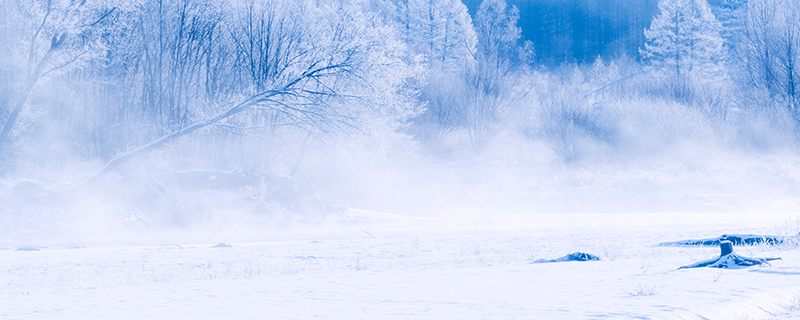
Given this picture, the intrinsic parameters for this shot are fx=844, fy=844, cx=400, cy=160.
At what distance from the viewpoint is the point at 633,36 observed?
8019cm

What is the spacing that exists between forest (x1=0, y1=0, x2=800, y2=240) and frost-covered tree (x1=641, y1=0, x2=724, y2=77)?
10.6 m

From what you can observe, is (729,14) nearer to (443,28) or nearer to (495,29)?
(495,29)

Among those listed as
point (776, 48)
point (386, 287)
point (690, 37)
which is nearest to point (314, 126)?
point (386, 287)

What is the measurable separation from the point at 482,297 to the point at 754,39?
4116cm

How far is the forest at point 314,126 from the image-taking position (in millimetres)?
20156

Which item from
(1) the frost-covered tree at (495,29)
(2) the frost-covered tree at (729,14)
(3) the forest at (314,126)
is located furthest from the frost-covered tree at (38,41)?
(2) the frost-covered tree at (729,14)

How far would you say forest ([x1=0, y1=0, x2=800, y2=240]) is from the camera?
66.1ft

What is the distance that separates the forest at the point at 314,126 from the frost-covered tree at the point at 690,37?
10619 mm

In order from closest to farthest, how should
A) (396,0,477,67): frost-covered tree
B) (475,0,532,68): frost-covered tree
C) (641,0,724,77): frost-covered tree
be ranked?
(641,0,724,77): frost-covered tree, (396,0,477,67): frost-covered tree, (475,0,532,68): frost-covered tree

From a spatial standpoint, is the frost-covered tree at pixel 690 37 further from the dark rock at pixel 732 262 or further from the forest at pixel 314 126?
the dark rock at pixel 732 262

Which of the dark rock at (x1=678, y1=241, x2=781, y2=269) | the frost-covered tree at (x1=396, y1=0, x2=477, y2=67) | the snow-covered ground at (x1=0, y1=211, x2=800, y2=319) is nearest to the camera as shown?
the snow-covered ground at (x1=0, y1=211, x2=800, y2=319)

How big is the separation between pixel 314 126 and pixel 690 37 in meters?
41.1

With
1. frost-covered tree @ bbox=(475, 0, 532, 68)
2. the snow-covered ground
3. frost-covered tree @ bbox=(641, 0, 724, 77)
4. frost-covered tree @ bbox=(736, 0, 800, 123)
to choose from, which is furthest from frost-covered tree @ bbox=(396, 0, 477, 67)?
the snow-covered ground

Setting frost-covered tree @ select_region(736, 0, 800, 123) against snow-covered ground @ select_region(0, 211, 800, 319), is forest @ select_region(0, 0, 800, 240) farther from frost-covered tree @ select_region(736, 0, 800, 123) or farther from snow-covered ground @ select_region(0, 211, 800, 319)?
snow-covered ground @ select_region(0, 211, 800, 319)
